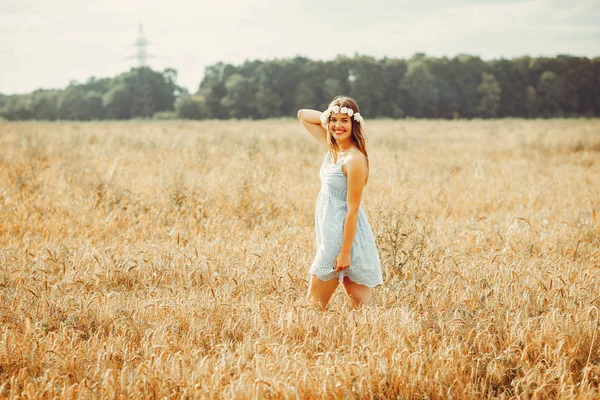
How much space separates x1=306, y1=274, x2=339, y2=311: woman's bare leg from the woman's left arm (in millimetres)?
245

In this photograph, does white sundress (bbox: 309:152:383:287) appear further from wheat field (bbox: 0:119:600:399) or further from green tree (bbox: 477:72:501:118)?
green tree (bbox: 477:72:501:118)

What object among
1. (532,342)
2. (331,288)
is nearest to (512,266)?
(532,342)

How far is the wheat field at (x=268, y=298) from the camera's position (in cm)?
284

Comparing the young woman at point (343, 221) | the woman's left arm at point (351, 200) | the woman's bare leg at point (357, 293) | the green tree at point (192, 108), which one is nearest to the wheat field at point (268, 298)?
the woman's bare leg at point (357, 293)

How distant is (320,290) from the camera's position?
369cm

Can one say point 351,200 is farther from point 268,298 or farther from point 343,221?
point 268,298

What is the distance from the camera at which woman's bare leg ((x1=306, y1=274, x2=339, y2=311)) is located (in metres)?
3.67

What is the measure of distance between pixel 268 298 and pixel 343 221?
109cm

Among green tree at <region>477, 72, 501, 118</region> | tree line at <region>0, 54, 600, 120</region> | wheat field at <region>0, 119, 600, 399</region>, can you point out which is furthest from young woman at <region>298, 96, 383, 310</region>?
green tree at <region>477, 72, 501, 118</region>

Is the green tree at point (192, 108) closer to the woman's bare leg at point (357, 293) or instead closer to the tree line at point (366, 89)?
the tree line at point (366, 89)

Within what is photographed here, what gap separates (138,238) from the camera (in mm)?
5871

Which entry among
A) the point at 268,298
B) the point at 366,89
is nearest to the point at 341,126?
the point at 268,298

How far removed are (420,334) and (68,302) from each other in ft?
9.27

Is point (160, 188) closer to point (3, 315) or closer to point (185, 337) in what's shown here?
point (3, 315)
